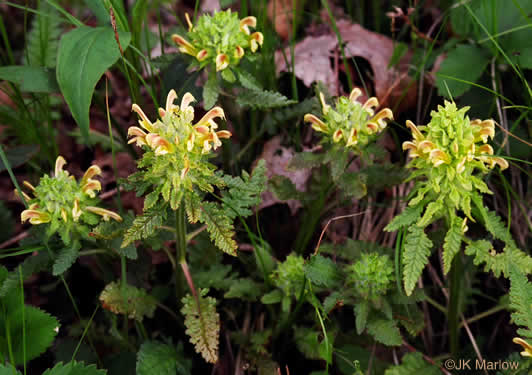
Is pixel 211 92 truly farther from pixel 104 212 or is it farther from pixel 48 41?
pixel 48 41

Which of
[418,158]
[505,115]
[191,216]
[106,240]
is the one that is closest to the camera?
[191,216]

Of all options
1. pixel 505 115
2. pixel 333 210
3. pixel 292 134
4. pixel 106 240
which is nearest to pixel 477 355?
pixel 333 210

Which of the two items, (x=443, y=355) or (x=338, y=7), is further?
(x=338, y=7)

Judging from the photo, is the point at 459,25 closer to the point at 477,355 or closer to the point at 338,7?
the point at 338,7

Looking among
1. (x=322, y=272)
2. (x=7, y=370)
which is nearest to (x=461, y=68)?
(x=322, y=272)

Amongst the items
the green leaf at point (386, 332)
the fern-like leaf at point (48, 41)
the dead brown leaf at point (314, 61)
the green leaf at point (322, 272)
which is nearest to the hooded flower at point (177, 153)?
the green leaf at point (322, 272)

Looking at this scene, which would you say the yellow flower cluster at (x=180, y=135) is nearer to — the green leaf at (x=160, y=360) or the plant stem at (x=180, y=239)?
the plant stem at (x=180, y=239)
